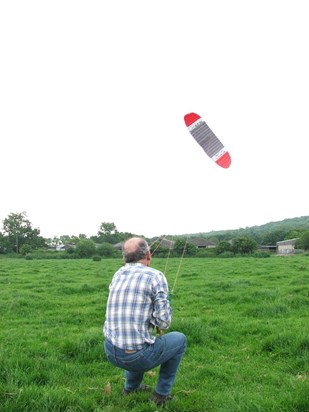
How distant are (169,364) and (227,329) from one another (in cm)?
404

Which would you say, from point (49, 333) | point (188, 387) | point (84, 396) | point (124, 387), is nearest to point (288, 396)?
point (188, 387)

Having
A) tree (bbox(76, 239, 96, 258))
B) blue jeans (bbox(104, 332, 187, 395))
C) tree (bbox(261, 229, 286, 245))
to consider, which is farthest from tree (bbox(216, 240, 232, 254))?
tree (bbox(261, 229, 286, 245))

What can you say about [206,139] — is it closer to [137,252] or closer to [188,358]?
[137,252]

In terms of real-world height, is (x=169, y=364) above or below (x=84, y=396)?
above

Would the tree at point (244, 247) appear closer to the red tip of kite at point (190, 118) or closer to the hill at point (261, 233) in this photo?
the red tip of kite at point (190, 118)

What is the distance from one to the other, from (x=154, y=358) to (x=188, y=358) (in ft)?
8.12

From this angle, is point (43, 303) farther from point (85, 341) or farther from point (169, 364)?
point (169, 364)

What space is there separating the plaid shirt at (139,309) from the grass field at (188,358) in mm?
839

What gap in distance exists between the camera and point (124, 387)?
4766mm

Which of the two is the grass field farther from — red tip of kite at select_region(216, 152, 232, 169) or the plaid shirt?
red tip of kite at select_region(216, 152, 232, 169)

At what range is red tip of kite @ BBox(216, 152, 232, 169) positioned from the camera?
5.96 meters

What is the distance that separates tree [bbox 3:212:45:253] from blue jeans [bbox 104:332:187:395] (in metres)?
88.8

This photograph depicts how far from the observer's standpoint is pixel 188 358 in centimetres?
633

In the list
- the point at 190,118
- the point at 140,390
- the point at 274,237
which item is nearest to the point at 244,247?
the point at 190,118
